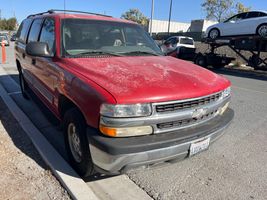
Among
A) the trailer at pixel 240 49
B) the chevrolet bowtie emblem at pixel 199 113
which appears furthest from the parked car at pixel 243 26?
the chevrolet bowtie emblem at pixel 199 113

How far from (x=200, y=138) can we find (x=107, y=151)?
1.02 m

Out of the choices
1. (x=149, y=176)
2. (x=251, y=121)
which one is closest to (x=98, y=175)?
(x=149, y=176)

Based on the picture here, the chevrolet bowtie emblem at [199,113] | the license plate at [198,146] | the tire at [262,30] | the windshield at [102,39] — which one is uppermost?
the tire at [262,30]

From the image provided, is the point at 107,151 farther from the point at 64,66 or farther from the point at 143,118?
the point at 64,66

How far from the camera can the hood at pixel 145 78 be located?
2.58m

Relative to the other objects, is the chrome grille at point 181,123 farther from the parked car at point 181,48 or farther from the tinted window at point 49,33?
the parked car at point 181,48

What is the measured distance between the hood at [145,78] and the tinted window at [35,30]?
177 centimetres

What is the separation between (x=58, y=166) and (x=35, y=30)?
9.51 ft

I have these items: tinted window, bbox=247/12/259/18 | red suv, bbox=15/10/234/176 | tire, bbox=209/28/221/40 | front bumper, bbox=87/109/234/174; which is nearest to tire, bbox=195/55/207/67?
tire, bbox=209/28/221/40

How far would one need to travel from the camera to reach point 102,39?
3.95 meters

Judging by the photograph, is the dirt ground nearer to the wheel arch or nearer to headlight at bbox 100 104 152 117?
the wheel arch

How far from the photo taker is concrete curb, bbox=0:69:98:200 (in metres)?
2.80

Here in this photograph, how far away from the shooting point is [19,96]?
21.9 ft

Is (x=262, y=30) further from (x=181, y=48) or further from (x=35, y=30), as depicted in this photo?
(x=35, y=30)
